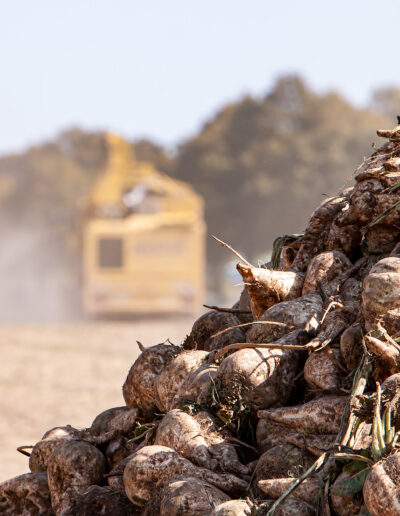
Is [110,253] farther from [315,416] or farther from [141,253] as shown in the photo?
[315,416]

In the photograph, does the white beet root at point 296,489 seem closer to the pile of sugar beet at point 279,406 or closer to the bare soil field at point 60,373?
the pile of sugar beet at point 279,406

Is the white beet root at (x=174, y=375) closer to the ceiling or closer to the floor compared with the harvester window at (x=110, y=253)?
closer to the floor

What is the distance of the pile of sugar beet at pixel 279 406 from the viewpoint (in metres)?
3.73

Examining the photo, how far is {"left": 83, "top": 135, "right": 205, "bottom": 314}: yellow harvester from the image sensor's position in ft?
82.5

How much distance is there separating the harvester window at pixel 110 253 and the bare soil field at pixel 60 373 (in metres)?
1.64

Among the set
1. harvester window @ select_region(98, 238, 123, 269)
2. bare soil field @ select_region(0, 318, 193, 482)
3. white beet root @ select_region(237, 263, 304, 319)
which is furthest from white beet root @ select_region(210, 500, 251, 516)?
harvester window @ select_region(98, 238, 123, 269)

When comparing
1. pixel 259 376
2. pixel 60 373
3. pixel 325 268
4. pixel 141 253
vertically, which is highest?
pixel 325 268

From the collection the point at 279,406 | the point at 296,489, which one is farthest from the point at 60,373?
the point at 296,489

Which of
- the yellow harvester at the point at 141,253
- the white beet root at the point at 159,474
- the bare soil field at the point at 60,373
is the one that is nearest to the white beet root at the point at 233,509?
the white beet root at the point at 159,474

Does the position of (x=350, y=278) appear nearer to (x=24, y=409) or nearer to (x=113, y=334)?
(x=24, y=409)

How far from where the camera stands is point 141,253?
82.9ft

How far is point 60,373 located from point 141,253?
881 centimetres

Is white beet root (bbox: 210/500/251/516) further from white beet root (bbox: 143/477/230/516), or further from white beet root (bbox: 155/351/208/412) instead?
white beet root (bbox: 155/351/208/412)

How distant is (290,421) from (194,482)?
1.79 ft
